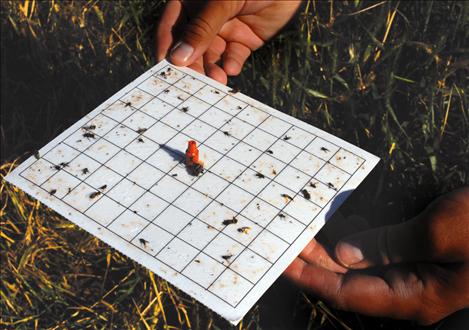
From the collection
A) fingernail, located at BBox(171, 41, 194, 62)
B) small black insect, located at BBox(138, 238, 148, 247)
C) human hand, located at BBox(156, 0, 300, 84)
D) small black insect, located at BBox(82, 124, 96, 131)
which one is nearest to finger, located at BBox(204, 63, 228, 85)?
human hand, located at BBox(156, 0, 300, 84)

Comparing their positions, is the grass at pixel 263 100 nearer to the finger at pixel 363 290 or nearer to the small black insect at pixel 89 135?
the finger at pixel 363 290

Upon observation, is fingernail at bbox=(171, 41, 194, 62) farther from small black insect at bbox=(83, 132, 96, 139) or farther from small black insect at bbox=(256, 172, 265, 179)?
small black insect at bbox=(256, 172, 265, 179)

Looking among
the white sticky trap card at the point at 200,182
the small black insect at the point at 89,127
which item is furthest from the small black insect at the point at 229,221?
the small black insect at the point at 89,127

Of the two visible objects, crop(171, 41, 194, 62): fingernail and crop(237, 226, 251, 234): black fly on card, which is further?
crop(171, 41, 194, 62): fingernail

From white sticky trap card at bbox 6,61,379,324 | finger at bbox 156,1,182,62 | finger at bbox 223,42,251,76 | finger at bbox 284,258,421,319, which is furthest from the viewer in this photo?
finger at bbox 223,42,251,76

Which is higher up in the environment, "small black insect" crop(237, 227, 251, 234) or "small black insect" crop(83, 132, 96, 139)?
"small black insect" crop(83, 132, 96, 139)

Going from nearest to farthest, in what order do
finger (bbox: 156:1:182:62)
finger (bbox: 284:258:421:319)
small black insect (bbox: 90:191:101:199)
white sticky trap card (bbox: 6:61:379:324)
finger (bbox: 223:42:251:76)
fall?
white sticky trap card (bbox: 6:61:379:324)
small black insect (bbox: 90:191:101:199)
finger (bbox: 284:258:421:319)
finger (bbox: 156:1:182:62)
finger (bbox: 223:42:251:76)
